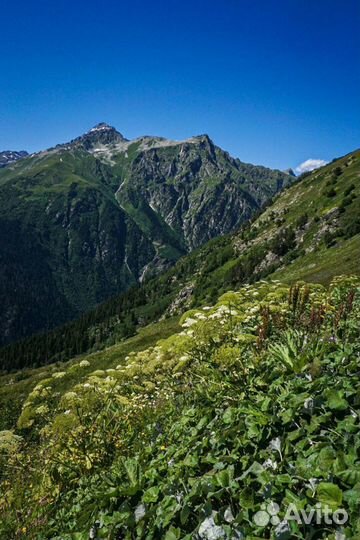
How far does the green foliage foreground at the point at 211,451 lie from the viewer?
4.02m

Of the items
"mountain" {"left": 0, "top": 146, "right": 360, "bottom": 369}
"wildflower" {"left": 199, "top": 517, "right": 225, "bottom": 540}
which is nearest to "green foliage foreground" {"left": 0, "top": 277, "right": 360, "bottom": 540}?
"wildflower" {"left": 199, "top": 517, "right": 225, "bottom": 540}

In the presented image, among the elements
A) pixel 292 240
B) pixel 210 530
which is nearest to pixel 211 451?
pixel 210 530

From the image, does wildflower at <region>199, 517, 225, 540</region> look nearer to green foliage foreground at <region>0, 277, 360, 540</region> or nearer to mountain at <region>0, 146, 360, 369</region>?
green foliage foreground at <region>0, 277, 360, 540</region>

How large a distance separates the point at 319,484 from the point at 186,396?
240 inches

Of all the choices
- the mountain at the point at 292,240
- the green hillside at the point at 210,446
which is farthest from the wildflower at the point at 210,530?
the mountain at the point at 292,240

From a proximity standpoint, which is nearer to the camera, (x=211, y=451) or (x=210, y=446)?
(x=211, y=451)

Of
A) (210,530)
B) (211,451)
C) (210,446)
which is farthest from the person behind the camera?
(210,446)

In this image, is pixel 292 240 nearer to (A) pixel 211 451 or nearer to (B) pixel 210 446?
(B) pixel 210 446

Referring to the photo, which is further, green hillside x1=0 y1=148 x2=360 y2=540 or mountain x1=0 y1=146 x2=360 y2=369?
mountain x1=0 y1=146 x2=360 y2=369

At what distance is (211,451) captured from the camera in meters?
5.56

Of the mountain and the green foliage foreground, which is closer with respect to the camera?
the green foliage foreground

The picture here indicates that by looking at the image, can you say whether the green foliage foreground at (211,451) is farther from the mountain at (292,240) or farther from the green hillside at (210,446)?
the mountain at (292,240)

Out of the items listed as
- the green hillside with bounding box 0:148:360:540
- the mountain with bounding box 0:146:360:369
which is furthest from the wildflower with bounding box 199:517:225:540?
the mountain with bounding box 0:146:360:369

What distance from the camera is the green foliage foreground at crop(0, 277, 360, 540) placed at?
13.2ft
